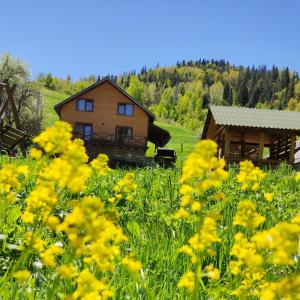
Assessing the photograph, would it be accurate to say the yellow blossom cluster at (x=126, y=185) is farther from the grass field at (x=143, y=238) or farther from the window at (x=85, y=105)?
the window at (x=85, y=105)

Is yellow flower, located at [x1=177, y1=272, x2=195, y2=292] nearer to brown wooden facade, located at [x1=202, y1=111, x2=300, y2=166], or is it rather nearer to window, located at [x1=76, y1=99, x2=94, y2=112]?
brown wooden facade, located at [x1=202, y1=111, x2=300, y2=166]

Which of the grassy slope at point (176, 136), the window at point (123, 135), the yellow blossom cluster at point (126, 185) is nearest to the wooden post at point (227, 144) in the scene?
the window at point (123, 135)

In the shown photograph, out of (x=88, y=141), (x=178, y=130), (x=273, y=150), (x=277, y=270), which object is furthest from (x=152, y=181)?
(x=178, y=130)

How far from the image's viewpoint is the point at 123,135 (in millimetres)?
45875

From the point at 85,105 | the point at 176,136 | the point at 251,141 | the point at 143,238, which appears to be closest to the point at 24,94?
the point at 85,105

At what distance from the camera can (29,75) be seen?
64.1 meters

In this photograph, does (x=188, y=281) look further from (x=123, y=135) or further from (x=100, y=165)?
(x=123, y=135)

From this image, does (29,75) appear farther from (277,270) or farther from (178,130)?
(277,270)

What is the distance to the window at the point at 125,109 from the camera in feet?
152

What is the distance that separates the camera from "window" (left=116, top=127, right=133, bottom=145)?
1794 inches

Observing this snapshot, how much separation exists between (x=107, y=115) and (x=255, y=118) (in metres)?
21.7

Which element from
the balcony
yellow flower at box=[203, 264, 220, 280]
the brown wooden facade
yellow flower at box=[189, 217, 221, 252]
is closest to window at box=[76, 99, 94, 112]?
the balcony

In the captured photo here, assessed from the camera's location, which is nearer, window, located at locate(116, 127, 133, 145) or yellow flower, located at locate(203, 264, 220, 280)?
yellow flower, located at locate(203, 264, 220, 280)

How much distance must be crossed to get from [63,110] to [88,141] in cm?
483
